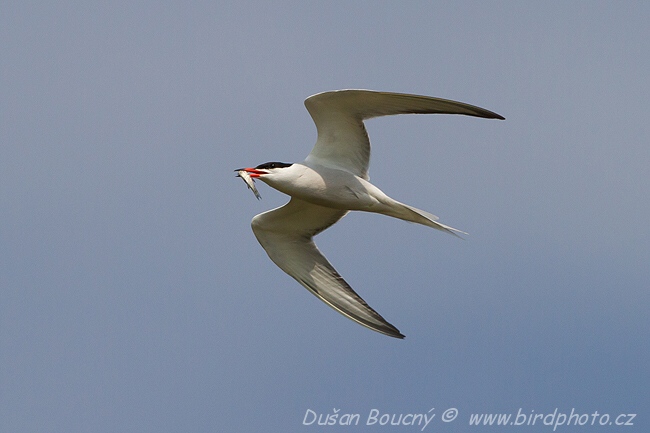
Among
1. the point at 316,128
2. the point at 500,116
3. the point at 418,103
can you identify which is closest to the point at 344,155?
the point at 316,128

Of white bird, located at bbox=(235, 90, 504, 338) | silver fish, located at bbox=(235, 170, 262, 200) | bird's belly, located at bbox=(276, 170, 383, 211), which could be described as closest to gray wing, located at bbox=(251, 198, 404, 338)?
white bird, located at bbox=(235, 90, 504, 338)

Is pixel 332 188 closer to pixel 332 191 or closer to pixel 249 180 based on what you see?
pixel 332 191

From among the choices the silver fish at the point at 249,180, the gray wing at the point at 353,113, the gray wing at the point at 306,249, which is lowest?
the gray wing at the point at 306,249

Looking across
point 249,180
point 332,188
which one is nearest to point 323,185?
point 332,188

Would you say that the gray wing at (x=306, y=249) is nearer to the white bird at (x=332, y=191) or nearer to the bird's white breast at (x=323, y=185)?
the white bird at (x=332, y=191)

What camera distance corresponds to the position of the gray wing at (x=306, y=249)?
13320 mm

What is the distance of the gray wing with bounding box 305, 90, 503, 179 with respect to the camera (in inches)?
457

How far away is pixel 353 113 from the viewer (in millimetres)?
12312

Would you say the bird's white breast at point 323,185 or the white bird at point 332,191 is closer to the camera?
the white bird at point 332,191

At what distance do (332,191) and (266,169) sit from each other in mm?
795

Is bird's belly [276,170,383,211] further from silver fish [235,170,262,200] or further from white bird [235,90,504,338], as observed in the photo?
silver fish [235,170,262,200]

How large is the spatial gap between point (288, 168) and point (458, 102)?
2165 mm

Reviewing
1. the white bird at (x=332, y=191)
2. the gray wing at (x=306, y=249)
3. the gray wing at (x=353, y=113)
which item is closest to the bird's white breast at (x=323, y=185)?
the white bird at (x=332, y=191)

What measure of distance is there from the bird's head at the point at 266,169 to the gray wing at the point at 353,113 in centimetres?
46
